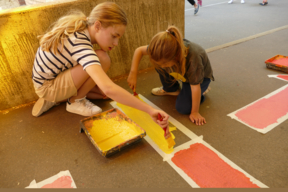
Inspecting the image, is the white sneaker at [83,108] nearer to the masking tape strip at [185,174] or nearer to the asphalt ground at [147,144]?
the asphalt ground at [147,144]

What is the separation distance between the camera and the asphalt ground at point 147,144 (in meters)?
1.21

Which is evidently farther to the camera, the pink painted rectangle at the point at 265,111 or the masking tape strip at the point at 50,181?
the pink painted rectangle at the point at 265,111

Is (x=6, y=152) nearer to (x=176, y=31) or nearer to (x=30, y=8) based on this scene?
(x=30, y=8)

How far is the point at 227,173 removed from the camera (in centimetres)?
119

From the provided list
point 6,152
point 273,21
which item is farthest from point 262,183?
point 273,21

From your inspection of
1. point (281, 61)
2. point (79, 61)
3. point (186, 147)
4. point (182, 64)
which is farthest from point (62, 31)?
point (281, 61)

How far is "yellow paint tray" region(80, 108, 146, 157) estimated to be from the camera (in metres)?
1.43

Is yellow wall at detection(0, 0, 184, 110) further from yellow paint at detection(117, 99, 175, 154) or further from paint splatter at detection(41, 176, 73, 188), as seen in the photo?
paint splatter at detection(41, 176, 73, 188)

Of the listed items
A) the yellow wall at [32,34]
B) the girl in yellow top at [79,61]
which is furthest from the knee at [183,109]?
the yellow wall at [32,34]

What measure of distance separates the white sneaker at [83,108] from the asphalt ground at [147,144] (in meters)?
0.05

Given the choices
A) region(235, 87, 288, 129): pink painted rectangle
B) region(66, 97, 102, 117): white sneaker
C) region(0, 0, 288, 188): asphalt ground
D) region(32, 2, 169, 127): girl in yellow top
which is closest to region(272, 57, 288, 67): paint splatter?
region(0, 0, 288, 188): asphalt ground

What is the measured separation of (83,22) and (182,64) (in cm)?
77

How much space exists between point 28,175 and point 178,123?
1.07 m

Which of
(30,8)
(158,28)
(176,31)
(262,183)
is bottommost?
(262,183)
